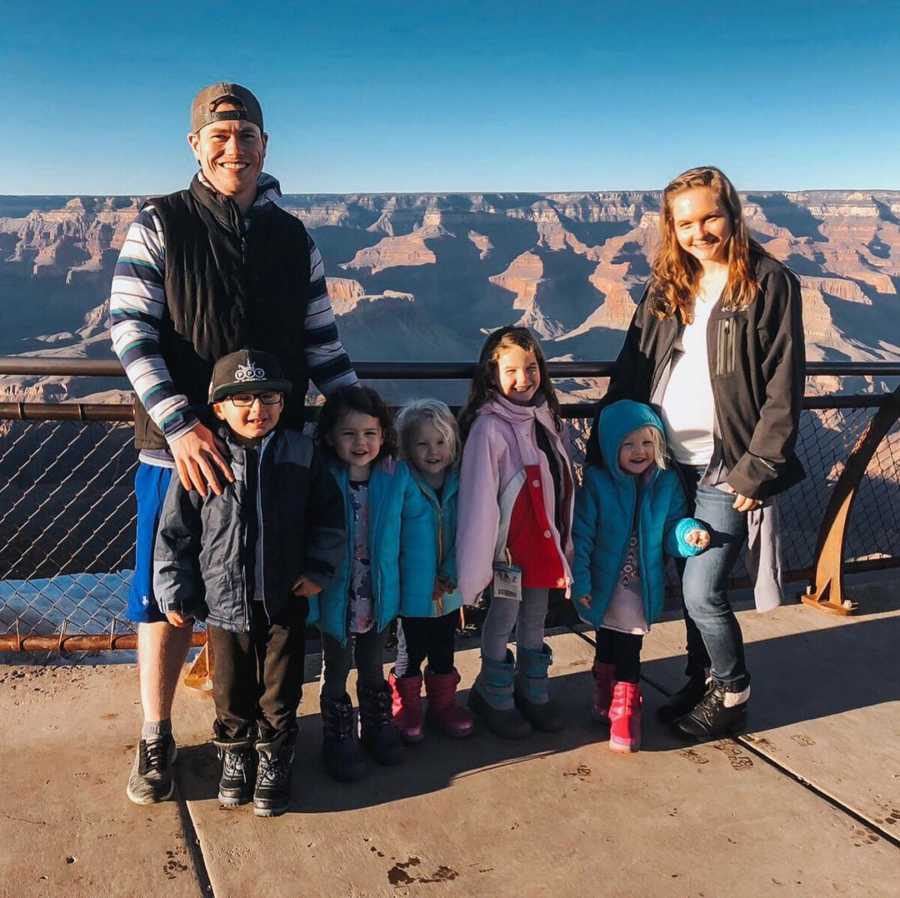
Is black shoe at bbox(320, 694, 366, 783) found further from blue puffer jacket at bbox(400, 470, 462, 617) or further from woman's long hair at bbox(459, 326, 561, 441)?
woman's long hair at bbox(459, 326, 561, 441)

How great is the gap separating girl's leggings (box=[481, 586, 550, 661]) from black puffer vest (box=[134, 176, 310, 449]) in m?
1.06

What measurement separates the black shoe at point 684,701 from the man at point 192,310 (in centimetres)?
155

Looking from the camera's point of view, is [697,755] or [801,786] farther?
[697,755]

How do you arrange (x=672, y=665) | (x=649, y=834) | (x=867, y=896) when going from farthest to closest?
(x=672, y=665) < (x=649, y=834) < (x=867, y=896)

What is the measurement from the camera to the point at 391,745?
2.40m

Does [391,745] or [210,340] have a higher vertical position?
[210,340]

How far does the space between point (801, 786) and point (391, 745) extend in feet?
3.90

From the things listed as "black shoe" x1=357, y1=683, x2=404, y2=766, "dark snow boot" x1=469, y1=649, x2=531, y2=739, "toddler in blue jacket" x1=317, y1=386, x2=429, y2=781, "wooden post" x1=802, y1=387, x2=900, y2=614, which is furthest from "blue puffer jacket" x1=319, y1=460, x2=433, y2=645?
"wooden post" x1=802, y1=387, x2=900, y2=614

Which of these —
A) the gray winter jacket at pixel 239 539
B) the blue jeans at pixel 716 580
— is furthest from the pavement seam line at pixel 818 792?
the gray winter jacket at pixel 239 539

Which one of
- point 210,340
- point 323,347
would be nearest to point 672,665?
point 323,347

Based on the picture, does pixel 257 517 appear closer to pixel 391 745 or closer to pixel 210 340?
pixel 210 340

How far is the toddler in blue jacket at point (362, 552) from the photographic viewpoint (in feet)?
7.57

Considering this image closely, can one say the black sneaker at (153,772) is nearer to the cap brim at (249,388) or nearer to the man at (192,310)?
the man at (192,310)

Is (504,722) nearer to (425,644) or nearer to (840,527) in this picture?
(425,644)
